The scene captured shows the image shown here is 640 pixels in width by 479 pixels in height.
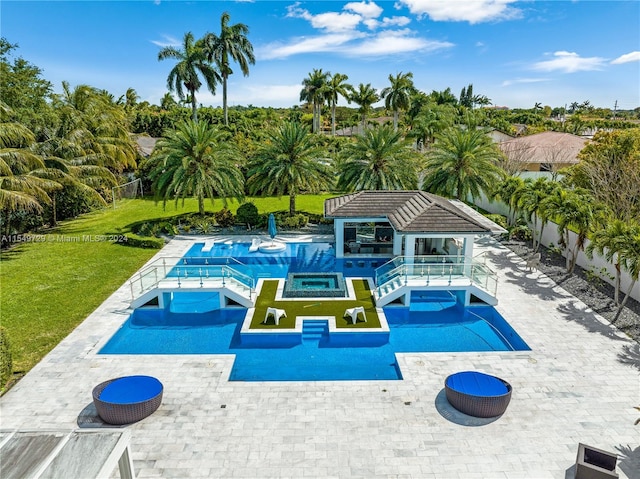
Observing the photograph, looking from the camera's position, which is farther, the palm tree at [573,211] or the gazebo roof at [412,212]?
the palm tree at [573,211]

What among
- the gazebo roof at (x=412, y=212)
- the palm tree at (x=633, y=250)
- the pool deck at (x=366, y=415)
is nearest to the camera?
the pool deck at (x=366, y=415)

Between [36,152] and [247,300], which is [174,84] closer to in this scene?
[36,152]

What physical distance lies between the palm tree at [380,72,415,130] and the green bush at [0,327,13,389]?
54.3m

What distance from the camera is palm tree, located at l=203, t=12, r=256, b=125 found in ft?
165

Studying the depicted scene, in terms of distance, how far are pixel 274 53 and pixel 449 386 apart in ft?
105

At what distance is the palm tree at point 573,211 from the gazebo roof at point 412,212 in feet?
10.9

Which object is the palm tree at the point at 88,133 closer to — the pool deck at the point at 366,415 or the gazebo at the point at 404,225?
the gazebo at the point at 404,225

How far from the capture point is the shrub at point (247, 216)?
3212cm

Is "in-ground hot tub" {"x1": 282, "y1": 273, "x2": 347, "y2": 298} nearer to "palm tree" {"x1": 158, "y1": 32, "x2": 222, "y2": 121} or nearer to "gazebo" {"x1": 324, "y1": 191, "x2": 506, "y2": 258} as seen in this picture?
"gazebo" {"x1": 324, "y1": 191, "x2": 506, "y2": 258}

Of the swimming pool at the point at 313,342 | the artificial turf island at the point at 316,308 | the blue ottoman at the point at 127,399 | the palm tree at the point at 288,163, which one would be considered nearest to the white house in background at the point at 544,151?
the palm tree at the point at 288,163

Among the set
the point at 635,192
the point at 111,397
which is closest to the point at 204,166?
the point at 111,397

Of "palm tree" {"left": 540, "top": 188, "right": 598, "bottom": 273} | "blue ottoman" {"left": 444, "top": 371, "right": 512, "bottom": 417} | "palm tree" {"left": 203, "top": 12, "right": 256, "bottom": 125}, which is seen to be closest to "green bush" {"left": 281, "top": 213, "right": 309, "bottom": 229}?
"palm tree" {"left": 540, "top": 188, "right": 598, "bottom": 273}

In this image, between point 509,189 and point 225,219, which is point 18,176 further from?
point 509,189

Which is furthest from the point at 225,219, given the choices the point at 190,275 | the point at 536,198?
the point at 536,198
